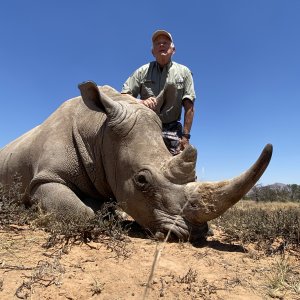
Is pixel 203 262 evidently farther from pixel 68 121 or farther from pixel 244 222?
pixel 68 121

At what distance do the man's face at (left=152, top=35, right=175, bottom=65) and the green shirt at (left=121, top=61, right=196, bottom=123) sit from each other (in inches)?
4.7

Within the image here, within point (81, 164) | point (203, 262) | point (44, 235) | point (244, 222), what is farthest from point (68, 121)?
point (203, 262)

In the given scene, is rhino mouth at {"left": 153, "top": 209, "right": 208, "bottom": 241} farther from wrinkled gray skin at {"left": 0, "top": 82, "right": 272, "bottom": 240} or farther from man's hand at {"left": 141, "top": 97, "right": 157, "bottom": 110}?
man's hand at {"left": 141, "top": 97, "right": 157, "bottom": 110}

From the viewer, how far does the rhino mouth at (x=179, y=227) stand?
4.64m

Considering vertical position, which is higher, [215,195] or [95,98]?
[95,98]

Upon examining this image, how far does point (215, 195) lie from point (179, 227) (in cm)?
A: 54

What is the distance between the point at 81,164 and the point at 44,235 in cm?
171

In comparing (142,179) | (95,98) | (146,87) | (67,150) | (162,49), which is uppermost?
(162,49)

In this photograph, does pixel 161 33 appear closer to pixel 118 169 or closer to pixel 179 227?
pixel 118 169

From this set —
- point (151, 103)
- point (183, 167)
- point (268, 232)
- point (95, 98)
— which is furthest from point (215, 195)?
point (151, 103)

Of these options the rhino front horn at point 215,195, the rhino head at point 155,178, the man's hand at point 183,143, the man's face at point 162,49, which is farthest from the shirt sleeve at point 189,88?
the rhino front horn at point 215,195

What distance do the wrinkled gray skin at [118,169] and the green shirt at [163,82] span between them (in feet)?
3.26

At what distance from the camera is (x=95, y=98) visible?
230 inches

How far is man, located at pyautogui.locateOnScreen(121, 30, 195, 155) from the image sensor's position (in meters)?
7.54
